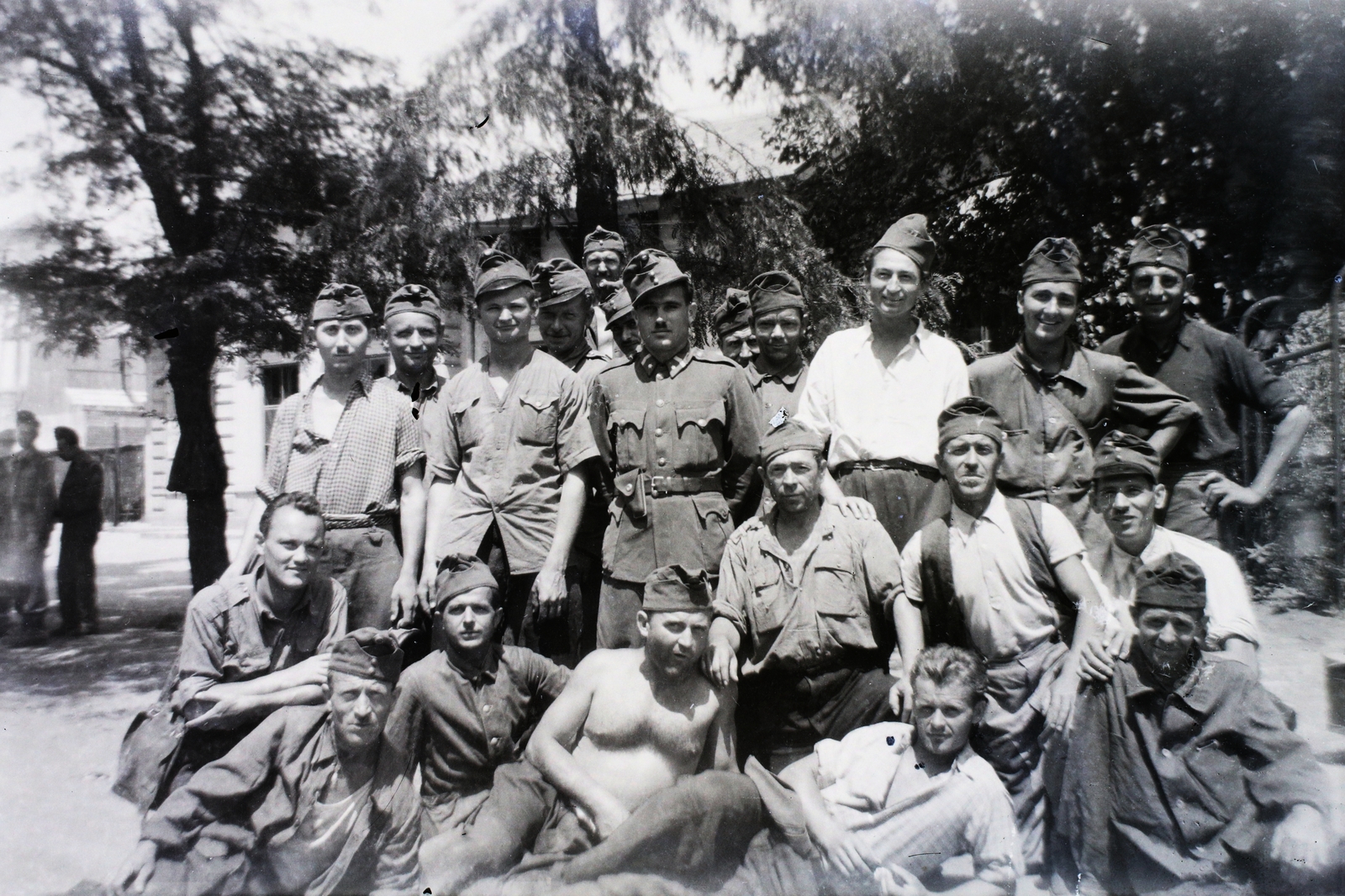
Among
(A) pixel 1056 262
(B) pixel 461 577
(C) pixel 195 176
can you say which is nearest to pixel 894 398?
(A) pixel 1056 262

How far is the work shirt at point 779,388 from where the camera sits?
4059mm

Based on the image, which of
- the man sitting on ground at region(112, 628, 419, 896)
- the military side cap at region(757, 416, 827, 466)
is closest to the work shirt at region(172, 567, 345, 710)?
the man sitting on ground at region(112, 628, 419, 896)

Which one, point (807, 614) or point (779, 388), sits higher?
point (779, 388)

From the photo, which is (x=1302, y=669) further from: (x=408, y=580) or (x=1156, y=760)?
(x=408, y=580)

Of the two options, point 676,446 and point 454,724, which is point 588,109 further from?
point 454,724

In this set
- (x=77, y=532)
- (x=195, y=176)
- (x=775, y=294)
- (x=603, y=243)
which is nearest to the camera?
(x=775, y=294)

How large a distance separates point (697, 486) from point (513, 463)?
0.78 meters

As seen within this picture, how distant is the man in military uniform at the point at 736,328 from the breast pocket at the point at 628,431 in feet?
4.02

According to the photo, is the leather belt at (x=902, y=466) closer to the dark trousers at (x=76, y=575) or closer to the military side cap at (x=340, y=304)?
the military side cap at (x=340, y=304)

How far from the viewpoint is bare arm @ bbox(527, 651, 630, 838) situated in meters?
2.88

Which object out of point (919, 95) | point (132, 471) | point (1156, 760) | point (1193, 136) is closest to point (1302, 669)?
point (1156, 760)

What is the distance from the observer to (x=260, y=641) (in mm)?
3256

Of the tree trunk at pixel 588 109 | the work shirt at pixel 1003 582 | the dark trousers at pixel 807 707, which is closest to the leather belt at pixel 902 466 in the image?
the work shirt at pixel 1003 582

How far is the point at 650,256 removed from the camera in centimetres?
351
